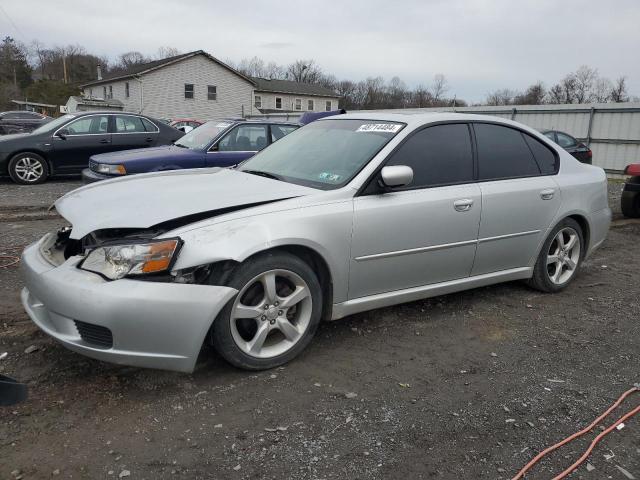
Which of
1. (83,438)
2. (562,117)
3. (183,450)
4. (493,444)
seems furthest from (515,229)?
(562,117)

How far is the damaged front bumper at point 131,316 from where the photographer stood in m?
2.67

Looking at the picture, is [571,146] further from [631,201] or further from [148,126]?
[148,126]

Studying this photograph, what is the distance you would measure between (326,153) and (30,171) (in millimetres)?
8918

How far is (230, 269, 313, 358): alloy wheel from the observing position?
307cm

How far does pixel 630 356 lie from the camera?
368cm

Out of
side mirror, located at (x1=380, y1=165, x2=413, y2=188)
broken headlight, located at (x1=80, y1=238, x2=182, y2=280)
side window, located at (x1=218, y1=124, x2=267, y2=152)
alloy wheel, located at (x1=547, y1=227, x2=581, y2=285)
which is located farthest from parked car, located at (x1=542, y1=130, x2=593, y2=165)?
broken headlight, located at (x1=80, y1=238, x2=182, y2=280)

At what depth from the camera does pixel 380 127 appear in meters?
3.96

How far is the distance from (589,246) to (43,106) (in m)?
58.3

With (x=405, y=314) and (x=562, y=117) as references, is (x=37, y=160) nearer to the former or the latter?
(x=405, y=314)

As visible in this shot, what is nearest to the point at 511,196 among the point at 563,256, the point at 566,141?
the point at 563,256

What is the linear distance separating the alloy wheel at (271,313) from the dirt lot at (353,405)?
0.62 feet

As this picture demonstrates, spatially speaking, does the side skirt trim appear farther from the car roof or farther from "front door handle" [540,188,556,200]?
the car roof

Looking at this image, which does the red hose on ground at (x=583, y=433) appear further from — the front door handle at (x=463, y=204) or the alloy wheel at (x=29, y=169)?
the alloy wheel at (x=29, y=169)

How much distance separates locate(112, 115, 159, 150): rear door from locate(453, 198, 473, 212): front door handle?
29.5ft
